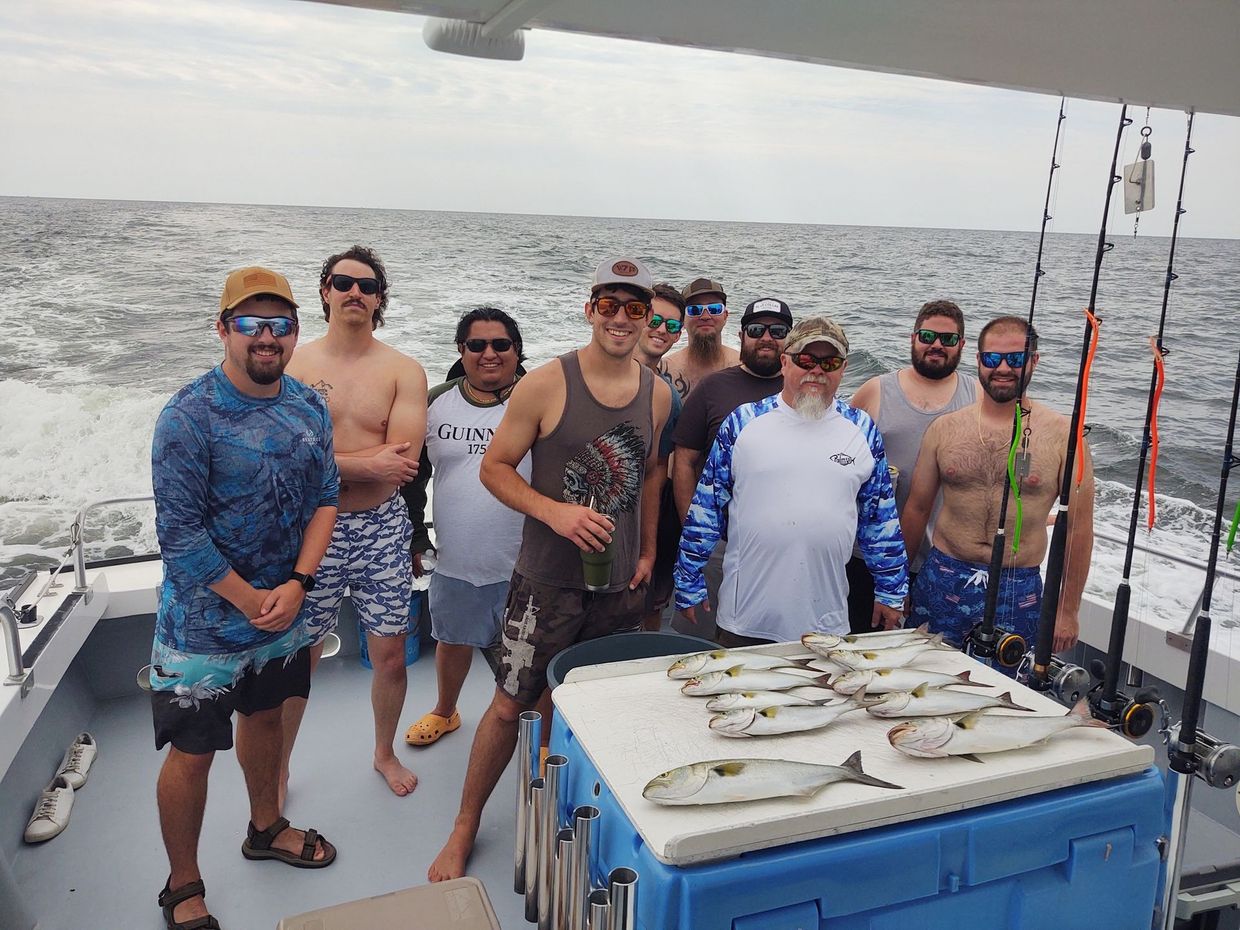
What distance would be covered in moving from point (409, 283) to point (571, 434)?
1482 cm

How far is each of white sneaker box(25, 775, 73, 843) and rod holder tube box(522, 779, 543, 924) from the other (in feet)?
5.77

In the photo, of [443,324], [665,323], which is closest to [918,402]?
[665,323]

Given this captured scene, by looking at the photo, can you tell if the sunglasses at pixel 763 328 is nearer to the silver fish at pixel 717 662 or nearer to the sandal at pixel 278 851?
the silver fish at pixel 717 662

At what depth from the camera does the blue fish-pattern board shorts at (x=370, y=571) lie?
2.41 metres

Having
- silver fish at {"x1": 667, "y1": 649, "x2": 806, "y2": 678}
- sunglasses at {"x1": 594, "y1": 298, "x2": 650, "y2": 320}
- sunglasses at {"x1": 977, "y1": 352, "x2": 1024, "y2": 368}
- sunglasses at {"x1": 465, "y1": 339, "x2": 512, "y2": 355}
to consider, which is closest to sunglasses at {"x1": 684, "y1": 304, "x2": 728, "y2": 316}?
sunglasses at {"x1": 465, "y1": 339, "x2": 512, "y2": 355}

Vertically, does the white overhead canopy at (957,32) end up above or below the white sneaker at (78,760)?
above

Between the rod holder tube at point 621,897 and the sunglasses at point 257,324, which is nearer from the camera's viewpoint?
the rod holder tube at point 621,897

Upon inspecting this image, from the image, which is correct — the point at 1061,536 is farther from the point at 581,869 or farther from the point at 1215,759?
the point at 581,869

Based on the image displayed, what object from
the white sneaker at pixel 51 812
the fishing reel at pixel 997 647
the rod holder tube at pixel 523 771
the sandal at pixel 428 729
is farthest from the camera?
the sandal at pixel 428 729

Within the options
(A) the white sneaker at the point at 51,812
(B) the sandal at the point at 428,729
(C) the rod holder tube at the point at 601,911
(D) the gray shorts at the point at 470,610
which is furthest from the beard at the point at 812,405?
(A) the white sneaker at the point at 51,812

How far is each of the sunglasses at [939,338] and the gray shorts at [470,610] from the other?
1609 millimetres

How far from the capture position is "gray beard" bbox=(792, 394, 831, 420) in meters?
2.21

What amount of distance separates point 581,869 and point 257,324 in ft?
4.30

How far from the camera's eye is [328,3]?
1.14 metres
